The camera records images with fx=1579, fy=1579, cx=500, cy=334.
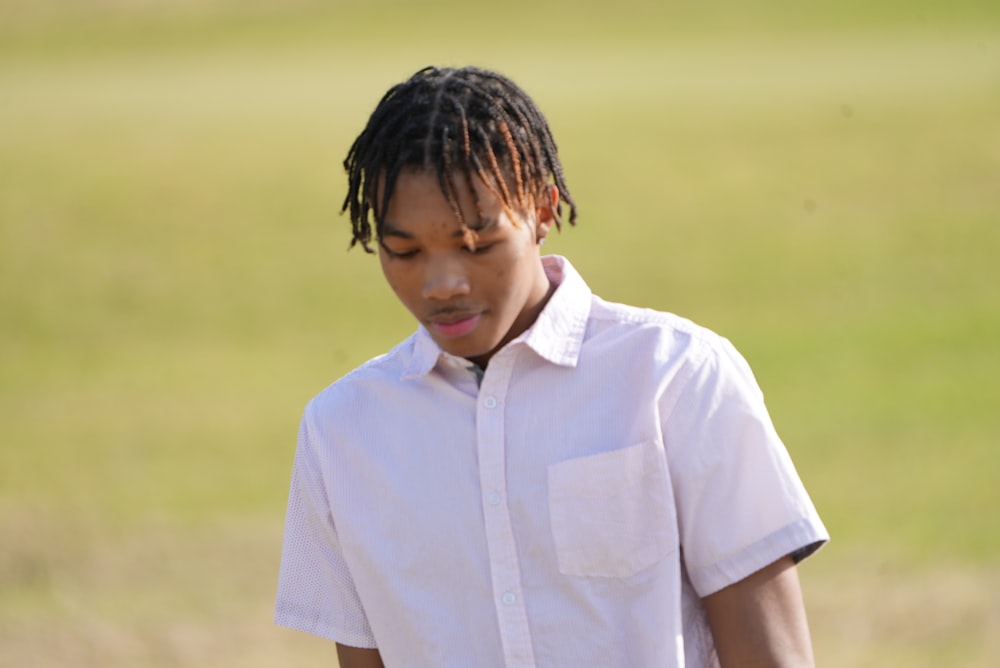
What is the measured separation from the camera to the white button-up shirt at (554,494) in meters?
2.04

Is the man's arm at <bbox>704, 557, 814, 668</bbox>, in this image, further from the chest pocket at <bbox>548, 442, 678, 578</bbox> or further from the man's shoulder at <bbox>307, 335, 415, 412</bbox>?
the man's shoulder at <bbox>307, 335, 415, 412</bbox>

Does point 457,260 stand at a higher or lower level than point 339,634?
higher

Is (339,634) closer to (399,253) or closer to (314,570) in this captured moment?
(314,570)

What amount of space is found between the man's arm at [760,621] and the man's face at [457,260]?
18.4 inches

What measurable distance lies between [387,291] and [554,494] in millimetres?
9784

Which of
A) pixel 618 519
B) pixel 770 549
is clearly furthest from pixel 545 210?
pixel 770 549

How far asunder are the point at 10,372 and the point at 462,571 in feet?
29.8

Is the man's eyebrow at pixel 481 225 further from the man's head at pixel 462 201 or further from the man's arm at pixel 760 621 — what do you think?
the man's arm at pixel 760 621

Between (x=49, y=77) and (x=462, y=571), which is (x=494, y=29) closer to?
(x=49, y=77)

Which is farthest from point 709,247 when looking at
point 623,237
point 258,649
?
point 258,649

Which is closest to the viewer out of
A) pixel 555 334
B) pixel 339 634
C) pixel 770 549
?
pixel 770 549

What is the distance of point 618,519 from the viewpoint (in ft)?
6.77

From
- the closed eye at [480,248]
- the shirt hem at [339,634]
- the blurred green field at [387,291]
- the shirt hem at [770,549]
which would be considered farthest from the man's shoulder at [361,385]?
the blurred green field at [387,291]

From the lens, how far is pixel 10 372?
10.6 metres
